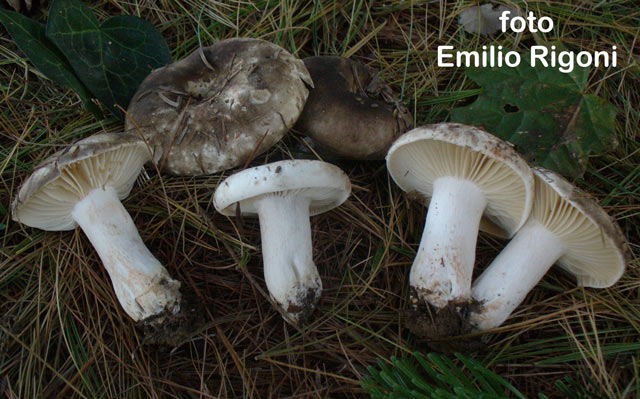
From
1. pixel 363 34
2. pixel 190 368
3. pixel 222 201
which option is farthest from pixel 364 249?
pixel 363 34

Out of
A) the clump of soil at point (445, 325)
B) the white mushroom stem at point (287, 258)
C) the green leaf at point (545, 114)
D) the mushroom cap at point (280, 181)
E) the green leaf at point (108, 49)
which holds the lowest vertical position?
the clump of soil at point (445, 325)

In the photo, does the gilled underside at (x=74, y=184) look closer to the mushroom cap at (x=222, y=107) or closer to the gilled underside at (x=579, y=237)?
the mushroom cap at (x=222, y=107)

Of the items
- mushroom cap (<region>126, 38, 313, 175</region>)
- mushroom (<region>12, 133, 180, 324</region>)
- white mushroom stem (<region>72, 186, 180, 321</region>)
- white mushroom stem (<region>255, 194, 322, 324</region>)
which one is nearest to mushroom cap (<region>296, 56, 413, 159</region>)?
mushroom cap (<region>126, 38, 313, 175</region>)

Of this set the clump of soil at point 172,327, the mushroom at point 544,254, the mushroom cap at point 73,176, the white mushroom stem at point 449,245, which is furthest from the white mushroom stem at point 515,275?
the mushroom cap at point 73,176

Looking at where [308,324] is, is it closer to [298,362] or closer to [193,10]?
[298,362]

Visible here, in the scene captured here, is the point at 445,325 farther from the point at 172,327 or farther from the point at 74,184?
the point at 74,184

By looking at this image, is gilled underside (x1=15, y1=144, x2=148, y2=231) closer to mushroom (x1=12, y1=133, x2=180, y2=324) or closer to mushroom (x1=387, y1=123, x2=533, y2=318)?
mushroom (x1=12, y1=133, x2=180, y2=324)

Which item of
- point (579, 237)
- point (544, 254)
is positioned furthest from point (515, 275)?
point (579, 237)
